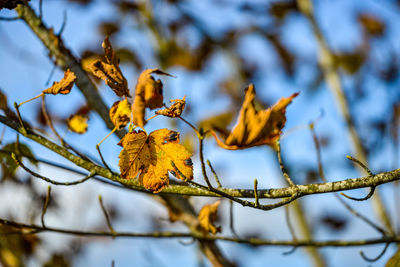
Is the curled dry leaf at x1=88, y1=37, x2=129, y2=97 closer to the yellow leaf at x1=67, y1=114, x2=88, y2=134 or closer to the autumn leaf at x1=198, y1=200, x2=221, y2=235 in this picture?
the yellow leaf at x1=67, y1=114, x2=88, y2=134

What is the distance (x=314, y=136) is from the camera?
0.83 meters

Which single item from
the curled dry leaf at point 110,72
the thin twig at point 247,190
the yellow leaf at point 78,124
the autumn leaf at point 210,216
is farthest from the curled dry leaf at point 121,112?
the autumn leaf at point 210,216

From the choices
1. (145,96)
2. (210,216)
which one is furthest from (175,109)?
(210,216)

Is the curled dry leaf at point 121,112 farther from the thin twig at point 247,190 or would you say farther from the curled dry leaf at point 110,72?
the thin twig at point 247,190

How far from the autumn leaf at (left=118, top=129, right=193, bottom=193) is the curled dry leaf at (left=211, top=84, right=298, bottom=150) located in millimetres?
113

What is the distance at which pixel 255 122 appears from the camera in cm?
50

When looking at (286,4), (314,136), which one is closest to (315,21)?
(286,4)

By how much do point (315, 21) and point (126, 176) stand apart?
246 centimetres

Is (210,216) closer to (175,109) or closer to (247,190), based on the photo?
(247,190)

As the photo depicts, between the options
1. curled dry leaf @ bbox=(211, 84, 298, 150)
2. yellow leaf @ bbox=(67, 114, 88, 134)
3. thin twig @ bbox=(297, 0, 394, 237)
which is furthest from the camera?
→ thin twig @ bbox=(297, 0, 394, 237)

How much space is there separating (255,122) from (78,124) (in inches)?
22.9

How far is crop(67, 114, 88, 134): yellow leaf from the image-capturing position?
0.86m

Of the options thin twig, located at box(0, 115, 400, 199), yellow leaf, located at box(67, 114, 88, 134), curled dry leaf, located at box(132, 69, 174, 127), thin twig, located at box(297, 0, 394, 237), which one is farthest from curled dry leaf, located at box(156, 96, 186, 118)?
thin twig, located at box(297, 0, 394, 237)

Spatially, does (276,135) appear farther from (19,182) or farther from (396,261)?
(19,182)
